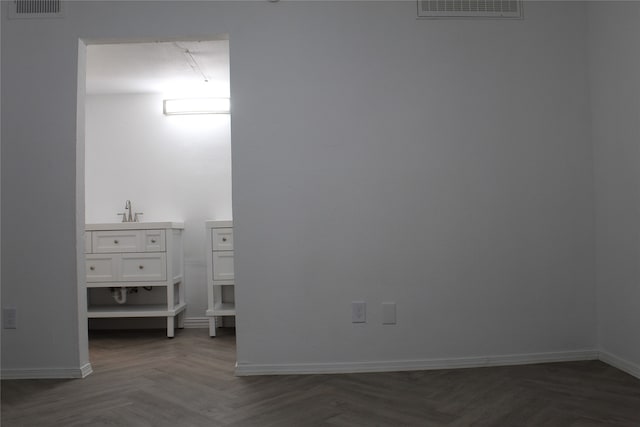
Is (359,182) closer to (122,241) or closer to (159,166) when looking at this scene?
(122,241)

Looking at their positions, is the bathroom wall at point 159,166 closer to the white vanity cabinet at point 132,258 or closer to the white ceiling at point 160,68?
the white ceiling at point 160,68

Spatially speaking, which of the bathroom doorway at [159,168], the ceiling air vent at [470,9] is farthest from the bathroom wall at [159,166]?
the ceiling air vent at [470,9]

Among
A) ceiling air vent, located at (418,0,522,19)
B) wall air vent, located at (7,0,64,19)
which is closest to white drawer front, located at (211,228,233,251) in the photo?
wall air vent, located at (7,0,64,19)

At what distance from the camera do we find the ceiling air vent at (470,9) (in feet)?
9.54

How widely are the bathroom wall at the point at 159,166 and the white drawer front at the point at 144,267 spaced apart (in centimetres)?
53

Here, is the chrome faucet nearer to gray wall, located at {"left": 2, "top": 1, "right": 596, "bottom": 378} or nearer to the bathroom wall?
the bathroom wall

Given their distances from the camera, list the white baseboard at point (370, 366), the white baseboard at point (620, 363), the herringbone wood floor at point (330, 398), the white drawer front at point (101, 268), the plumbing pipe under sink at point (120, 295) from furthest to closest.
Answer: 1. the plumbing pipe under sink at point (120, 295)
2. the white drawer front at point (101, 268)
3. the white baseboard at point (370, 366)
4. the white baseboard at point (620, 363)
5. the herringbone wood floor at point (330, 398)

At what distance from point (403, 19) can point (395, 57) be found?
9.8 inches

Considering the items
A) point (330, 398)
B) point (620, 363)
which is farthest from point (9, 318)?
point (620, 363)

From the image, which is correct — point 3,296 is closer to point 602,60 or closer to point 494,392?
point 494,392

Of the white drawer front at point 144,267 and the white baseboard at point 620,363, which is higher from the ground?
the white drawer front at point 144,267

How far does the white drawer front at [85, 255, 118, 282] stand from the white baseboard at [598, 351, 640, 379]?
12.0ft

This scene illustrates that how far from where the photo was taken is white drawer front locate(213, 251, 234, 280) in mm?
3984

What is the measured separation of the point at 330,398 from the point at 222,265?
1.91 meters
